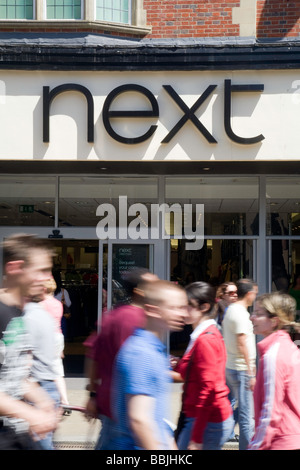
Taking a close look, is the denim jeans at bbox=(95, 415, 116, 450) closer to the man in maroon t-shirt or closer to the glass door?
the man in maroon t-shirt

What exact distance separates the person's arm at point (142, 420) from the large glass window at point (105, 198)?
8.30 m

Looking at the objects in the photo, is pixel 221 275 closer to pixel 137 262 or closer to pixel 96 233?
pixel 137 262

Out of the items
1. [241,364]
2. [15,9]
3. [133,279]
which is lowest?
[241,364]

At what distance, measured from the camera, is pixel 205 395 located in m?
4.40

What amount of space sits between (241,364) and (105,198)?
5.68 meters

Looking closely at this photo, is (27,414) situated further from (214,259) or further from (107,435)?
(214,259)

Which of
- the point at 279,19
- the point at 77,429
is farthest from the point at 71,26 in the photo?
the point at 77,429

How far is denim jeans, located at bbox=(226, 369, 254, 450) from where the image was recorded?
6125 millimetres

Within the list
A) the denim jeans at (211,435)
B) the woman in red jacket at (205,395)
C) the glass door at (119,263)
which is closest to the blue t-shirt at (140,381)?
the woman in red jacket at (205,395)

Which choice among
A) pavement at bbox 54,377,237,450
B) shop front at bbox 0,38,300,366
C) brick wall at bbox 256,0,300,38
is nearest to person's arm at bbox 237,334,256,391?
pavement at bbox 54,377,237,450

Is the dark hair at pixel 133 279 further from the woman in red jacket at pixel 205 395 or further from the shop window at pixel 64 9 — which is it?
the shop window at pixel 64 9

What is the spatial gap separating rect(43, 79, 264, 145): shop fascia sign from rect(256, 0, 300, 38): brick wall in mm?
1615

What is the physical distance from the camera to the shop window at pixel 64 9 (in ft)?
→ 34.8

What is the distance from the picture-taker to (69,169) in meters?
11.0
